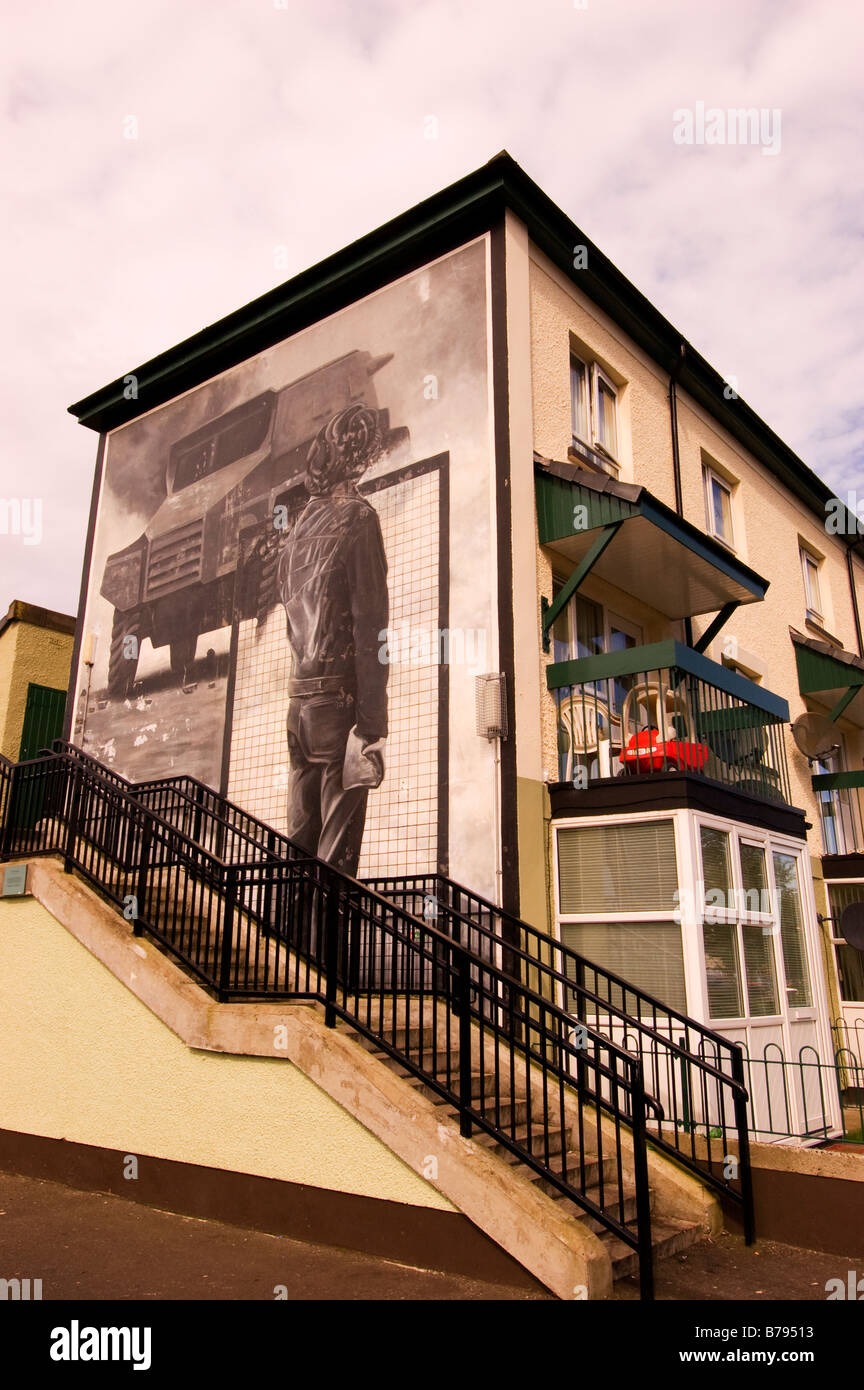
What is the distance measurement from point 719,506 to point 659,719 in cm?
615

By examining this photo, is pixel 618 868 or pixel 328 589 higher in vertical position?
pixel 328 589

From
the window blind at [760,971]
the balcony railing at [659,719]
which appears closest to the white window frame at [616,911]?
the balcony railing at [659,719]

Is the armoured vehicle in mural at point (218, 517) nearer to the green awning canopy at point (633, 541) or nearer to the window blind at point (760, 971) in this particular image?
the green awning canopy at point (633, 541)

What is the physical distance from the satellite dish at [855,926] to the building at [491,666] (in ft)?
1.32

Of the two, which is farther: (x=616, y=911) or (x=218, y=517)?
(x=218, y=517)

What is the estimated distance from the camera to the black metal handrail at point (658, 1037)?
6309mm

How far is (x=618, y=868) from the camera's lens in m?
8.56

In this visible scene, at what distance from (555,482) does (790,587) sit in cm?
735

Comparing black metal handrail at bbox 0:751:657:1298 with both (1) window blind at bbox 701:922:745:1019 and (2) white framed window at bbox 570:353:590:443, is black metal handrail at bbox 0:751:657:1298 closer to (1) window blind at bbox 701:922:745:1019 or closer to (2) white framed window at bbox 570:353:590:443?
(1) window blind at bbox 701:922:745:1019

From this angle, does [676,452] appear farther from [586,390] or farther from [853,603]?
[853,603]

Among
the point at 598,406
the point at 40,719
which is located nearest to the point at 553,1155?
the point at 598,406

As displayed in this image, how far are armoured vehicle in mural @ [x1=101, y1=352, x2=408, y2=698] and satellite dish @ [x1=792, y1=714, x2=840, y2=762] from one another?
7.07 meters
